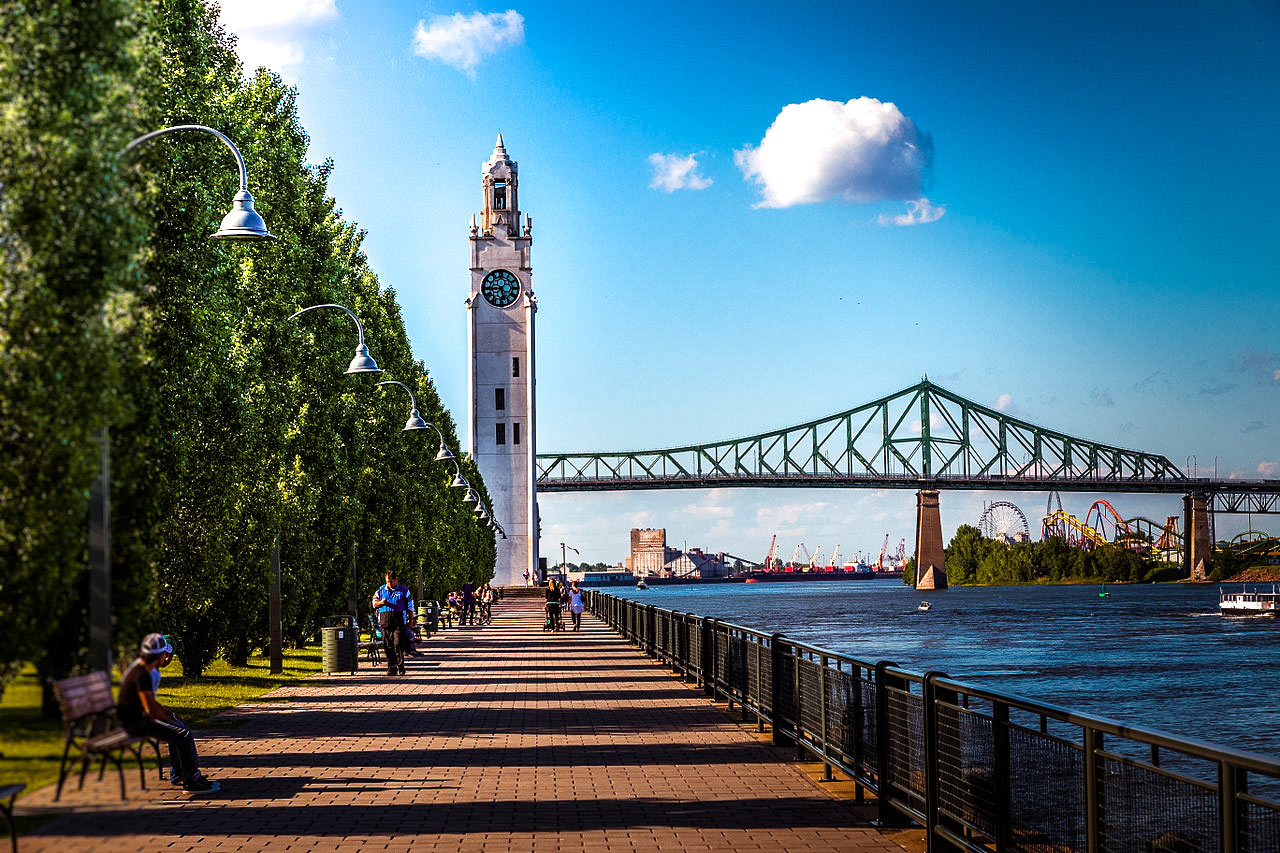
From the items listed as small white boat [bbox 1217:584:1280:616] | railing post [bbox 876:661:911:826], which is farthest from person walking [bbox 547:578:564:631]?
small white boat [bbox 1217:584:1280:616]

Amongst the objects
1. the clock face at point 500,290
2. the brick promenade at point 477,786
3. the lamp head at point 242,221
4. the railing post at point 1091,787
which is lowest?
the brick promenade at point 477,786

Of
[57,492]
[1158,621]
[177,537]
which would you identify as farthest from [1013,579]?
[57,492]

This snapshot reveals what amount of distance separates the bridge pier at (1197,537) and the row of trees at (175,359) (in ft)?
336

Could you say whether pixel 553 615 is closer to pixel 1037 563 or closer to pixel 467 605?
pixel 467 605

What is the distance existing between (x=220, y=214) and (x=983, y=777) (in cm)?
1254

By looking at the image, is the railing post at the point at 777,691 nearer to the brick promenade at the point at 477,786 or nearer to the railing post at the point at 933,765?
the brick promenade at the point at 477,786

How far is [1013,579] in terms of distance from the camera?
6260 inches

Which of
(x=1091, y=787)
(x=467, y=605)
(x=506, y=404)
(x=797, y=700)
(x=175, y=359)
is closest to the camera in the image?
(x=1091, y=787)

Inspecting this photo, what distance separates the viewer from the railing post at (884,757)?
9539mm

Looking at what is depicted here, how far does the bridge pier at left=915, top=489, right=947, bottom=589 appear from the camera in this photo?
12512cm

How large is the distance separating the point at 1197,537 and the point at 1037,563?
32.1m

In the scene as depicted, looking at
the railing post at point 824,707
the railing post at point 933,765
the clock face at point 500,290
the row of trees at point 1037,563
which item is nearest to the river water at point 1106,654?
the railing post at point 824,707

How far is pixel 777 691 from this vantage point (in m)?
13.4

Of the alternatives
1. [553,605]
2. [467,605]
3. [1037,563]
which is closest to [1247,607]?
[467,605]
